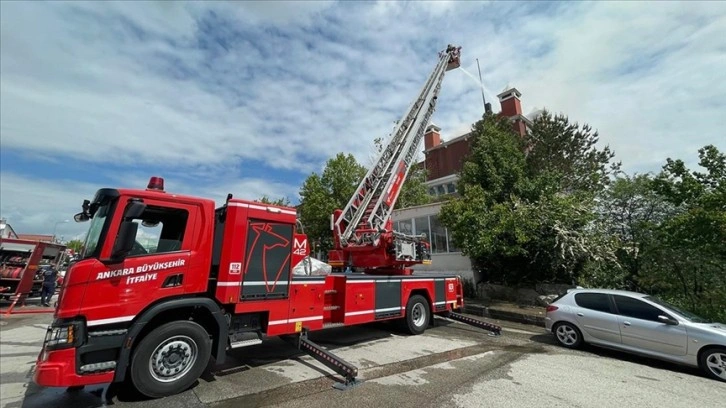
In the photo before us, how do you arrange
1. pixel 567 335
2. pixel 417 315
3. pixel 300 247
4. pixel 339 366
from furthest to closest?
pixel 417 315, pixel 567 335, pixel 300 247, pixel 339 366

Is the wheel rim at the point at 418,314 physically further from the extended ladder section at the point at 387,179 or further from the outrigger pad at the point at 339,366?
the outrigger pad at the point at 339,366

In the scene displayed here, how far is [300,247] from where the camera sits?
6.28 meters

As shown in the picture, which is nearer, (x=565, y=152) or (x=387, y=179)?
(x=387, y=179)

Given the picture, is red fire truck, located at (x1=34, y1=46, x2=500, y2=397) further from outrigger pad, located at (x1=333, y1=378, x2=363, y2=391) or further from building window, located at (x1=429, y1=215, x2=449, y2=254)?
building window, located at (x1=429, y1=215, x2=449, y2=254)

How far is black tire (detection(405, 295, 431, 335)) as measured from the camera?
28.8ft

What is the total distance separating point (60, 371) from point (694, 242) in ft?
49.1

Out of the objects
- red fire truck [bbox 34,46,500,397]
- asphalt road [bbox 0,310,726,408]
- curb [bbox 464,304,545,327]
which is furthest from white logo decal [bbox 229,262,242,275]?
curb [bbox 464,304,545,327]

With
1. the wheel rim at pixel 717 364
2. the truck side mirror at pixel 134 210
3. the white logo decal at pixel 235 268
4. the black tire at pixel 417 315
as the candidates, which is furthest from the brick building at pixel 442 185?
the truck side mirror at pixel 134 210

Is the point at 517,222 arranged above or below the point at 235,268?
above

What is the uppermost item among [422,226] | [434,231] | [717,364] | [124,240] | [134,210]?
[422,226]

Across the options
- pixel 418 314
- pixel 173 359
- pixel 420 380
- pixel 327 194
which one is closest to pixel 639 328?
pixel 418 314

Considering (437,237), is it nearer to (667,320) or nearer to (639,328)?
(639,328)

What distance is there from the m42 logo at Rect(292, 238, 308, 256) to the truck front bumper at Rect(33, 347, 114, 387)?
307 centimetres

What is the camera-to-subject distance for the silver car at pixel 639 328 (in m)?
6.55
